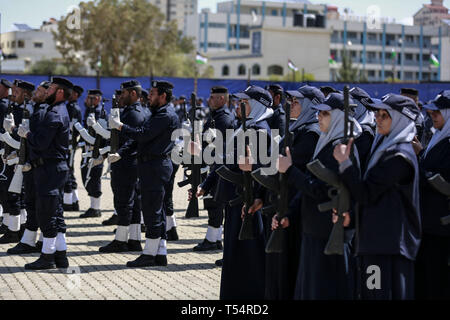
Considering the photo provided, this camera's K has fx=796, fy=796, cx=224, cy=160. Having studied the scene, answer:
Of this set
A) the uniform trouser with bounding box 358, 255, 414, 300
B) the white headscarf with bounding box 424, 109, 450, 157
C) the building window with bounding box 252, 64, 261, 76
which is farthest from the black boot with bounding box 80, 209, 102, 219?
the building window with bounding box 252, 64, 261, 76

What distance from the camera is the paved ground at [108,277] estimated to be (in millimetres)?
8852

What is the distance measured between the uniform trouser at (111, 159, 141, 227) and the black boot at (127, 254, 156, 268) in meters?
1.08

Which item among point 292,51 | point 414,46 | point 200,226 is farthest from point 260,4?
point 200,226

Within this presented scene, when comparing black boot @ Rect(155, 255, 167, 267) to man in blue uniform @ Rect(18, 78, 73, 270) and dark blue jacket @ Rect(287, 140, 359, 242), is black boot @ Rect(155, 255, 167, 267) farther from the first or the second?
dark blue jacket @ Rect(287, 140, 359, 242)

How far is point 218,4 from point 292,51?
121 ft

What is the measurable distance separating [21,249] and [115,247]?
4.38 ft

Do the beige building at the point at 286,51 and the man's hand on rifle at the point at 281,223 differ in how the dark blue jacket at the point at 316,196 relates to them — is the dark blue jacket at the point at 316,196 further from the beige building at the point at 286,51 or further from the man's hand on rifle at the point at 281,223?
the beige building at the point at 286,51

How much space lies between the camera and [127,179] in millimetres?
11414

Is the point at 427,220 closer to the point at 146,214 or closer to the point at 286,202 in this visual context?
the point at 286,202

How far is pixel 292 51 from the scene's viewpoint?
94188 mm

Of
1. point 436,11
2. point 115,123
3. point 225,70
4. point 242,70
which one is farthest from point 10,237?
point 225,70

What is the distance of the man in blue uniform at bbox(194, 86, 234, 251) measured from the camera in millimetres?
11672

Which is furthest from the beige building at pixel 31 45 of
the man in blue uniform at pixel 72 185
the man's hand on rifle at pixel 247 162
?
the man's hand on rifle at pixel 247 162

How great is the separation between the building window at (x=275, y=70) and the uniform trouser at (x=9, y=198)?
82.5 meters
